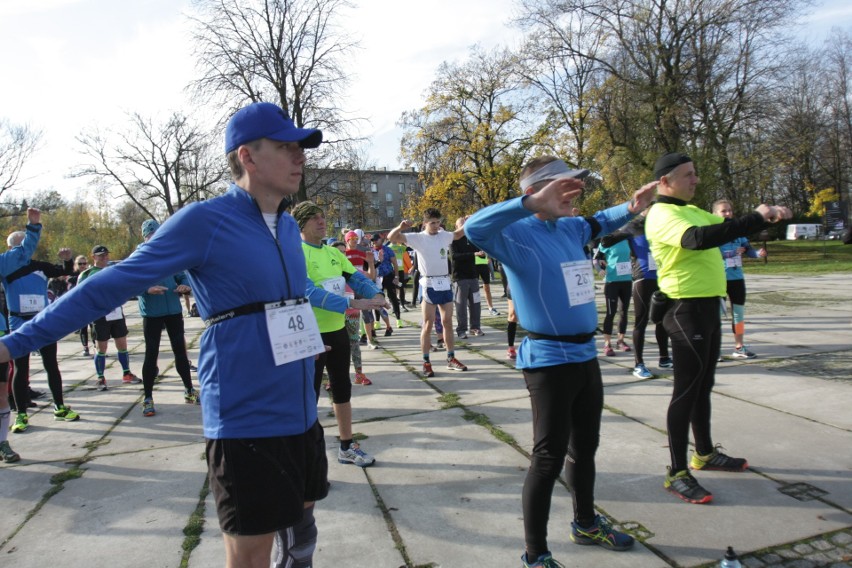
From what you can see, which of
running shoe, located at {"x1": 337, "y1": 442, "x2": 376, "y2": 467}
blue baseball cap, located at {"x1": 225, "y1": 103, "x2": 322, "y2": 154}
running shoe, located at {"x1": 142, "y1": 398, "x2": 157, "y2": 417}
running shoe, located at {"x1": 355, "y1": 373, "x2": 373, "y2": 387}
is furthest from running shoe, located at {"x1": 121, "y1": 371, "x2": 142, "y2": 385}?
blue baseball cap, located at {"x1": 225, "y1": 103, "x2": 322, "y2": 154}

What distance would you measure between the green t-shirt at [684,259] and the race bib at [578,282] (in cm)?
91

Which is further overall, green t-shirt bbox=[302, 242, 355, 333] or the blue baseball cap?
green t-shirt bbox=[302, 242, 355, 333]

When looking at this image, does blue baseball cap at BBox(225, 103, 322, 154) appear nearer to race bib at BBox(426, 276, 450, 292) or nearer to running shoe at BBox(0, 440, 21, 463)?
running shoe at BBox(0, 440, 21, 463)

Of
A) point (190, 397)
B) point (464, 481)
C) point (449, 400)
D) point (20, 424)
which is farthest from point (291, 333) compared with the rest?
point (20, 424)

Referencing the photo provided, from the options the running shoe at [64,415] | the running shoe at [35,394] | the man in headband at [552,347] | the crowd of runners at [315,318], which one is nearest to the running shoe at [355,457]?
the crowd of runners at [315,318]

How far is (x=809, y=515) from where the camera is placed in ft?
9.86

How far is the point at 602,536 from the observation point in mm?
2814

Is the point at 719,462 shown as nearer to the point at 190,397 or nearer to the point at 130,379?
the point at 190,397

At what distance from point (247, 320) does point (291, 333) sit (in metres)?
0.17

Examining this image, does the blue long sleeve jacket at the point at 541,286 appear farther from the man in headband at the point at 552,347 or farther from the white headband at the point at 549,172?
the white headband at the point at 549,172

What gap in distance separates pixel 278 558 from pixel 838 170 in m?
47.3

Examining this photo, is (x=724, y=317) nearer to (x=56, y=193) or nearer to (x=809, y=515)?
(x=809, y=515)

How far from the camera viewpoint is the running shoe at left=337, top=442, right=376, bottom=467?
4133 mm

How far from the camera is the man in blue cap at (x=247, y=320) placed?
5.68ft
